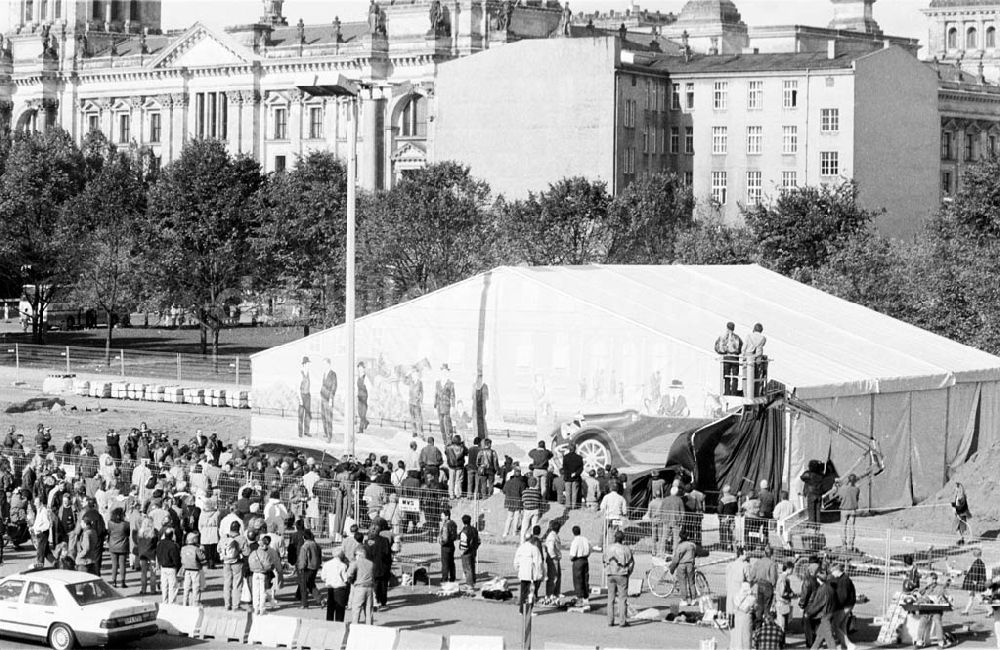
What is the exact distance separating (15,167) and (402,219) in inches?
954

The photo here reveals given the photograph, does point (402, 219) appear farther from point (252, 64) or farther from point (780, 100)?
point (252, 64)

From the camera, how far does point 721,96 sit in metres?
111

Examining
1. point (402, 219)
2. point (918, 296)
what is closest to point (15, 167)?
point (402, 219)

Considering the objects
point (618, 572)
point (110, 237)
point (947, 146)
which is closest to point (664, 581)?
point (618, 572)

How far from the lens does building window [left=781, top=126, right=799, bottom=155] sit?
348ft

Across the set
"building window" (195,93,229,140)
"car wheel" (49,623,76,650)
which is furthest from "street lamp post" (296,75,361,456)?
"building window" (195,93,229,140)

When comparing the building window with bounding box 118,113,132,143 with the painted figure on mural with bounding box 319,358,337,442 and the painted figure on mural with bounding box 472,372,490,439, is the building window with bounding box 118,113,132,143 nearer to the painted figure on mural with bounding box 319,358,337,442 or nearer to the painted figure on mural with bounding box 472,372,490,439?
the painted figure on mural with bounding box 319,358,337,442

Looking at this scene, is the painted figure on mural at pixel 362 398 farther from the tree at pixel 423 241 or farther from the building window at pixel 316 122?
the building window at pixel 316 122

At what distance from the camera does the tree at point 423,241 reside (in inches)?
3002

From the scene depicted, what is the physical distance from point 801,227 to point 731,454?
4667 cm

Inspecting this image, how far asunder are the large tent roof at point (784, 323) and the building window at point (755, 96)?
196 ft

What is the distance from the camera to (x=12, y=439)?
144 feet

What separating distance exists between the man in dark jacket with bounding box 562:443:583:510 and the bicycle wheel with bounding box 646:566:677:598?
147 inches

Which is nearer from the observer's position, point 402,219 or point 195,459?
point 195,459
